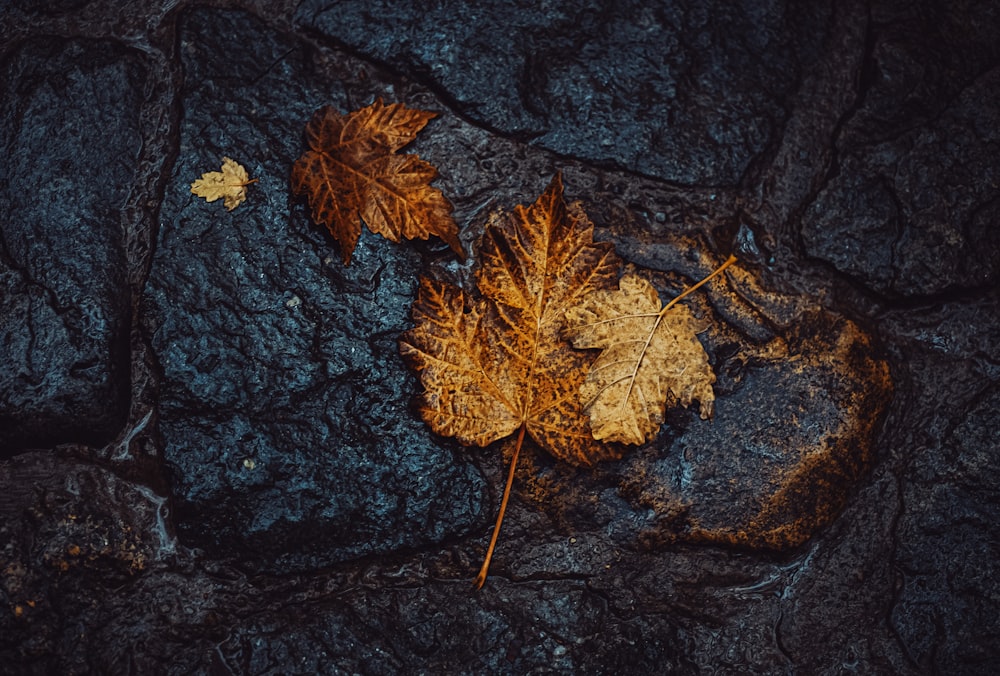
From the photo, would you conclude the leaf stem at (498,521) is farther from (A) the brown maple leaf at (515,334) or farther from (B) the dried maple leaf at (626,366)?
(B) the dried maple leaf at (626,366)

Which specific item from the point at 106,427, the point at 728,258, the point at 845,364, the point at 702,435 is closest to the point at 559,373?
the point at 702,435

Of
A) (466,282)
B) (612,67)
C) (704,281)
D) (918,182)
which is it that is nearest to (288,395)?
(466,282)

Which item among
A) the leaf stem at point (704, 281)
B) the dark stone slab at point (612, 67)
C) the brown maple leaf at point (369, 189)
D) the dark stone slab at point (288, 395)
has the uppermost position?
the dark stone slab at point (612, 67)

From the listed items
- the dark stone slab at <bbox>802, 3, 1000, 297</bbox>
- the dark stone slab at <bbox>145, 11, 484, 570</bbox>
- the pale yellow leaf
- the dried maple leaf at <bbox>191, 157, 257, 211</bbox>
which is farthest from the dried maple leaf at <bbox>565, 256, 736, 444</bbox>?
the dried maple leaf at <bbox>191, 157, 257, 211</bbox>

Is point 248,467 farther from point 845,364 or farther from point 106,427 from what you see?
point 845,364

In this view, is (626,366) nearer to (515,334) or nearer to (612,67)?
(515,334)

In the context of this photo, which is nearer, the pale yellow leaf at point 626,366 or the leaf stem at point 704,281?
the pale yellow leaf at point 626,366

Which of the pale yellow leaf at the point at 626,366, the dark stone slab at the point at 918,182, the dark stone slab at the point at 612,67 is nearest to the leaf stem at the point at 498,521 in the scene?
the pale yellow leaf at the point at 626,366
